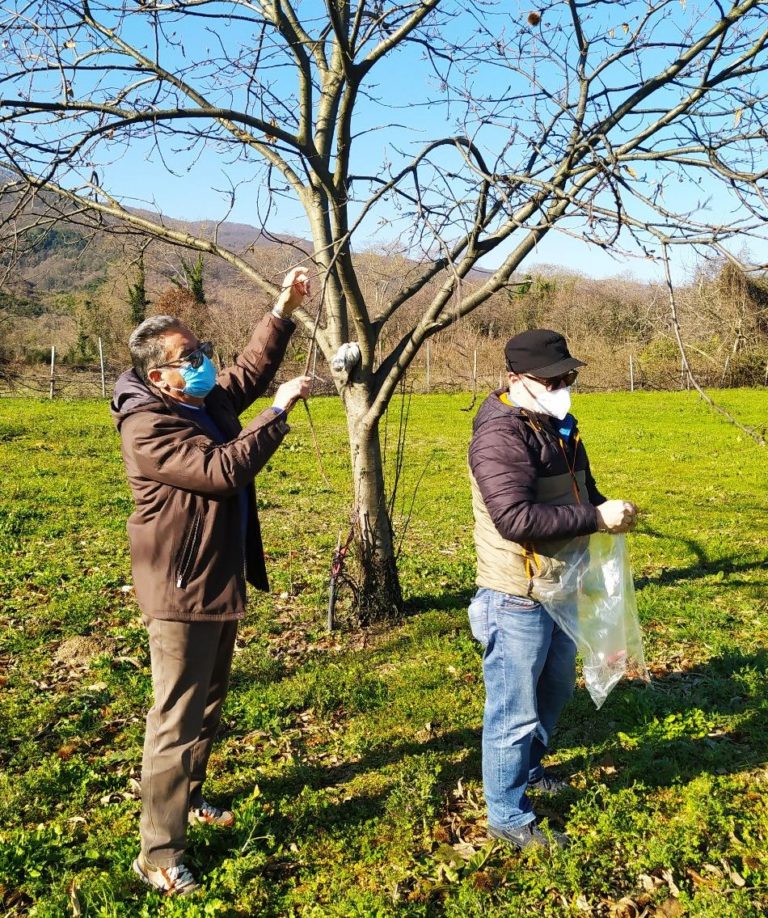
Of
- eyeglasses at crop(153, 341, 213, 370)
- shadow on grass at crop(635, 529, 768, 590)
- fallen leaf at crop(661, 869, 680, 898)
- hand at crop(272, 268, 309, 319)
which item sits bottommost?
fallen leaf at crop(661, 869, 680, 898)

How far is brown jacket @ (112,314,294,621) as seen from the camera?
8.22 feet

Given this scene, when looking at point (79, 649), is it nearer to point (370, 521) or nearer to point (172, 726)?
point (370, 521)

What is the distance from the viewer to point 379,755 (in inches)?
147

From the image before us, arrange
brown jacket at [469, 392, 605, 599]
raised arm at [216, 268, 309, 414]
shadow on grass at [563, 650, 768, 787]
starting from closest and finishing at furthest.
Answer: brown jacket at [469, 392, 605, 599] → raised arm at [216, 268, 309, 414] → shadow on grass at [563, 650, 768, 787]

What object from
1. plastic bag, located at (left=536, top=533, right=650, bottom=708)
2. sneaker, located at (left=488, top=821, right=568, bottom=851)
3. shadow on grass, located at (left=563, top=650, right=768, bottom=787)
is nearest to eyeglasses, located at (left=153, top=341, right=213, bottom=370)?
plastic bag, located at (left=536, top=533, right=650, bottom=708)

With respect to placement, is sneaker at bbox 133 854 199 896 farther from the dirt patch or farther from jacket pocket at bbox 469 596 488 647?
the dirt patch

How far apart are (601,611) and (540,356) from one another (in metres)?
1.01

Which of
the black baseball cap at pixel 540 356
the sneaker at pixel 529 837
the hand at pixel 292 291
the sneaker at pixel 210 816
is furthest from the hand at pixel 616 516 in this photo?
the sneaker at pixel 210 816

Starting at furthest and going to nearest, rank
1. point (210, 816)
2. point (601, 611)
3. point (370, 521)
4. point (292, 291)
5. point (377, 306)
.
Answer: point (370, 521) < point (377, 306) < point (292, 291) < point (210, 816) < point (601, 611)

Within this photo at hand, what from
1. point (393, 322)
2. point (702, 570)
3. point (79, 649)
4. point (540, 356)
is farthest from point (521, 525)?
point (702, 570)

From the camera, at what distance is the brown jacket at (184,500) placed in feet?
8.22

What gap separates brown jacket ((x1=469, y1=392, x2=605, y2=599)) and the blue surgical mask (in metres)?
0.98

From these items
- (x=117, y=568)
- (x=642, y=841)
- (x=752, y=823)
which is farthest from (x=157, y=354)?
(x=117, y=568)

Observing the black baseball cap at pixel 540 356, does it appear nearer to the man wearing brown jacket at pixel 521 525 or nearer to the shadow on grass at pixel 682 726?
the man wearing brown jacket at pixel 521 525
